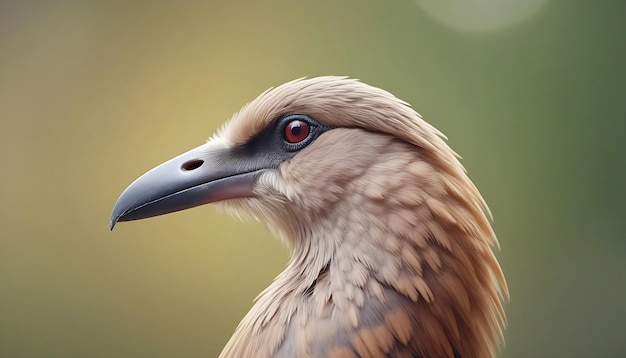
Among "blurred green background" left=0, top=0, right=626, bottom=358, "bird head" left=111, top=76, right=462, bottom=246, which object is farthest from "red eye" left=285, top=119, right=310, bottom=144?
"blurred green background" left=0, top=0, right=626, bottom=358

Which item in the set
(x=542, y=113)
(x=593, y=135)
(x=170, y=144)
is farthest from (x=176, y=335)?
(x=593, y=135)

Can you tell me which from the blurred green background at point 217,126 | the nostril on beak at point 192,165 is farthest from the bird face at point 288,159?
the blurred green background at point 217,126

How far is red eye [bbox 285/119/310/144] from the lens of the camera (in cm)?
81

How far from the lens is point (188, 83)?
1.46m

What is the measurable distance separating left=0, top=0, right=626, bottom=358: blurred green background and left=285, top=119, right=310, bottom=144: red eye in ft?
2.23

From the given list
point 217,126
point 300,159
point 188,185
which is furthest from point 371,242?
point 217,126

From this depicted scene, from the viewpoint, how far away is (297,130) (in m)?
0.81

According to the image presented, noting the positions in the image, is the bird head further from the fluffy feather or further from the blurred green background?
the blurred green background

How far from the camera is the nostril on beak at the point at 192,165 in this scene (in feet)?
2.72

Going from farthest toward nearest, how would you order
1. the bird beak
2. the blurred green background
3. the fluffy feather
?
1. the blurred green background
2. the bird beak
3. the fluffy feather

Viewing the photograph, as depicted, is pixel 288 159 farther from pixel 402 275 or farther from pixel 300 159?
pixel 402 275

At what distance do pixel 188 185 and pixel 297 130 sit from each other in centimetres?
20

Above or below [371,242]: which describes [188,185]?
above

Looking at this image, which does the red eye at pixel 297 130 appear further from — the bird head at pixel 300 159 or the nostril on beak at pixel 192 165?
the nostril on beak at pixel 192 165
